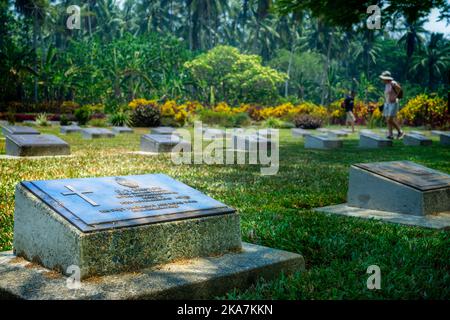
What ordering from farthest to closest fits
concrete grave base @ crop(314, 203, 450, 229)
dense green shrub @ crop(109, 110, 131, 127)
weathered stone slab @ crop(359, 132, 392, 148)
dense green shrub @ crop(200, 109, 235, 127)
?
dense green shrub @ crop(200, 109, 235, 127) → dense green shrub @ crop(109, 110, 131, 127) → weathered stone slab @ crop(359, 132, 392, 148) → concrete grave base @ crop(314, 203, 450, 229)

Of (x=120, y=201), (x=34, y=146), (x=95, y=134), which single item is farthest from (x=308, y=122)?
(x=120, y=201)

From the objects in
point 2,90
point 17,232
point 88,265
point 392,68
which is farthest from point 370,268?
point 392,68

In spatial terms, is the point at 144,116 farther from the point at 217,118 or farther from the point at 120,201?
the point at 120,201

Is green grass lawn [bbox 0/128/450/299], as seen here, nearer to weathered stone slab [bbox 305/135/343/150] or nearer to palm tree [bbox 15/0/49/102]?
weathered stone slab [bbox 305/135/343/150]

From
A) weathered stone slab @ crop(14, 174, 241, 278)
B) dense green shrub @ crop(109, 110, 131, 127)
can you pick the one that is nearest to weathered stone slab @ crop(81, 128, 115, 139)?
dense green shrub @ crop(109, 110, 131, 127)

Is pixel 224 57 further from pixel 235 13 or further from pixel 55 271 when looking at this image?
pixel 55 271

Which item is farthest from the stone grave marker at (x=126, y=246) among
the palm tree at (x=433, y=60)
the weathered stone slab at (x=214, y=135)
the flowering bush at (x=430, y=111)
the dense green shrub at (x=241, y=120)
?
the palm tree at (x=433, y=60)

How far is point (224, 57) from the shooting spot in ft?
151

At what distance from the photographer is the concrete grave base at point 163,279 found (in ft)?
9.68

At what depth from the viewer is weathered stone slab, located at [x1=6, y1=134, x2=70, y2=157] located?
1095 cm

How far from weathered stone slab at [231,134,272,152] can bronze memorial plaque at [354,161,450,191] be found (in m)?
6.03

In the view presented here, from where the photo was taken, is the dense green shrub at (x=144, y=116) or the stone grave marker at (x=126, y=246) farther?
the dense green shrub at (x=144, y=116)

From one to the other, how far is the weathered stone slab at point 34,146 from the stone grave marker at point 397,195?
22.4 feet

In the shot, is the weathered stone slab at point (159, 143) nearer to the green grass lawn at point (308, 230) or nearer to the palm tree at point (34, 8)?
the green grass lawn at point (308, 230)
